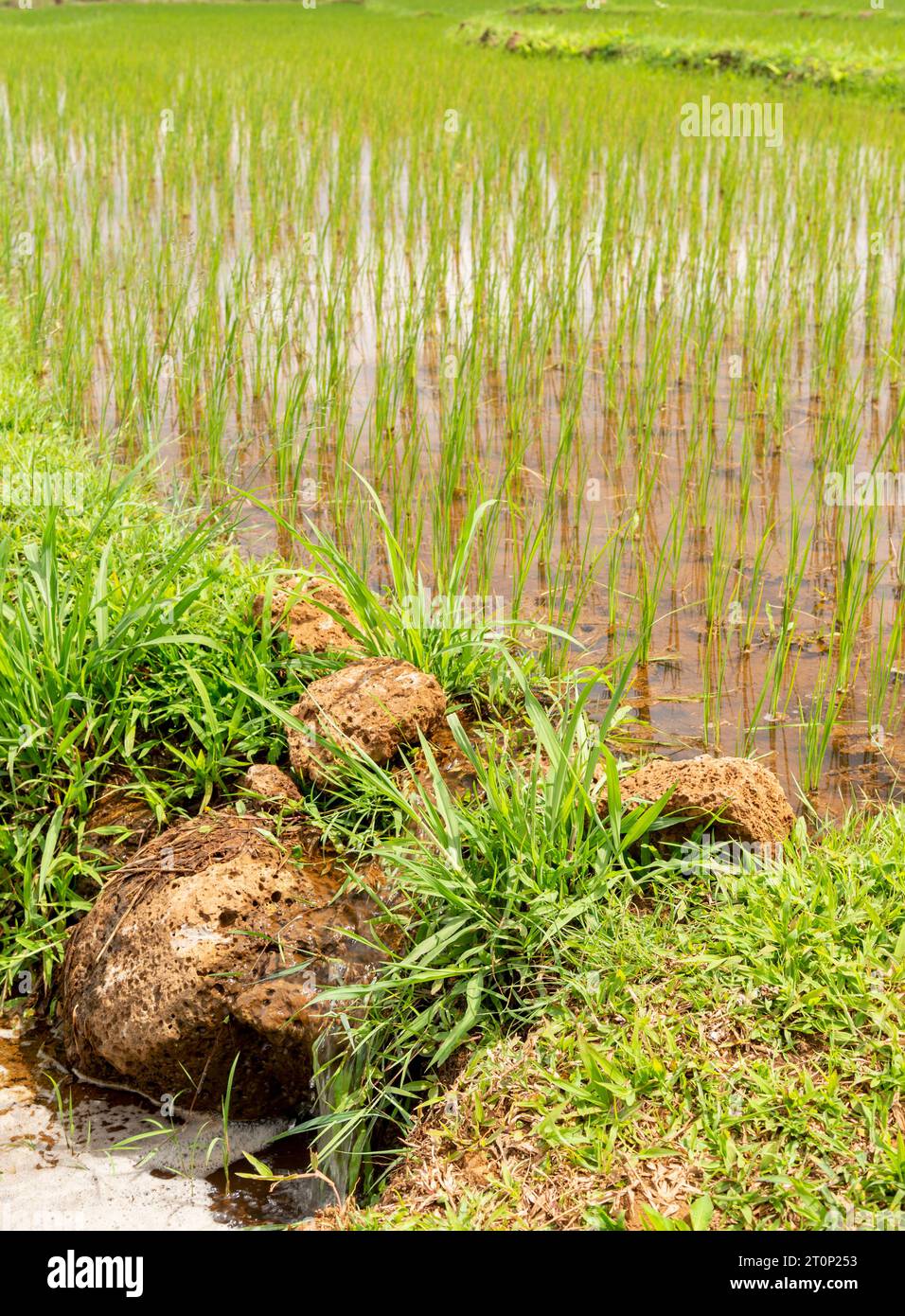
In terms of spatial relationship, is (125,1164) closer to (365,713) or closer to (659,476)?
(365,713)

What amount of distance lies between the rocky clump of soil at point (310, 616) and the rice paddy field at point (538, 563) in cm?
8

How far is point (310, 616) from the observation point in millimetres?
3201

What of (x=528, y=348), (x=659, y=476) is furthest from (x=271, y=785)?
(x=528, y=348)

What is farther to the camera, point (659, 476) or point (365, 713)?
point (659, 476)

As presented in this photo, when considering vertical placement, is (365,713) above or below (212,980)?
above

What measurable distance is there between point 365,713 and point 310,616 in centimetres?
55

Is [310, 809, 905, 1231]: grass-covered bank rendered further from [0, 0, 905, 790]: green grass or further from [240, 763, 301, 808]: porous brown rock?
[0, 0, 905, 790]: green grass

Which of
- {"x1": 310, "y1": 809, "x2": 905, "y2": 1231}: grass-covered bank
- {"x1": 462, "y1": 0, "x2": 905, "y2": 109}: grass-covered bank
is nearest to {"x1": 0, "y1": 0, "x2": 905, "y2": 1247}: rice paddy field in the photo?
{"x1": 310, "y1": 809, "x2": 905, "y2": 1231}: grass-covered bank

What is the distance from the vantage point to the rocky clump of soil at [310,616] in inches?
122

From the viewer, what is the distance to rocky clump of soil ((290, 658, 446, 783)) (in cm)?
272

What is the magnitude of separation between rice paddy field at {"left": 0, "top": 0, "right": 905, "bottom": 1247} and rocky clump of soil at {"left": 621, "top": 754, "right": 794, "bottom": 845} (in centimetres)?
8

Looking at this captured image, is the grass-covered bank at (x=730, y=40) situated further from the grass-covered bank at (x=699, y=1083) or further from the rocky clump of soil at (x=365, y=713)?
the grass-covered bank at (x=699, y=1083)
